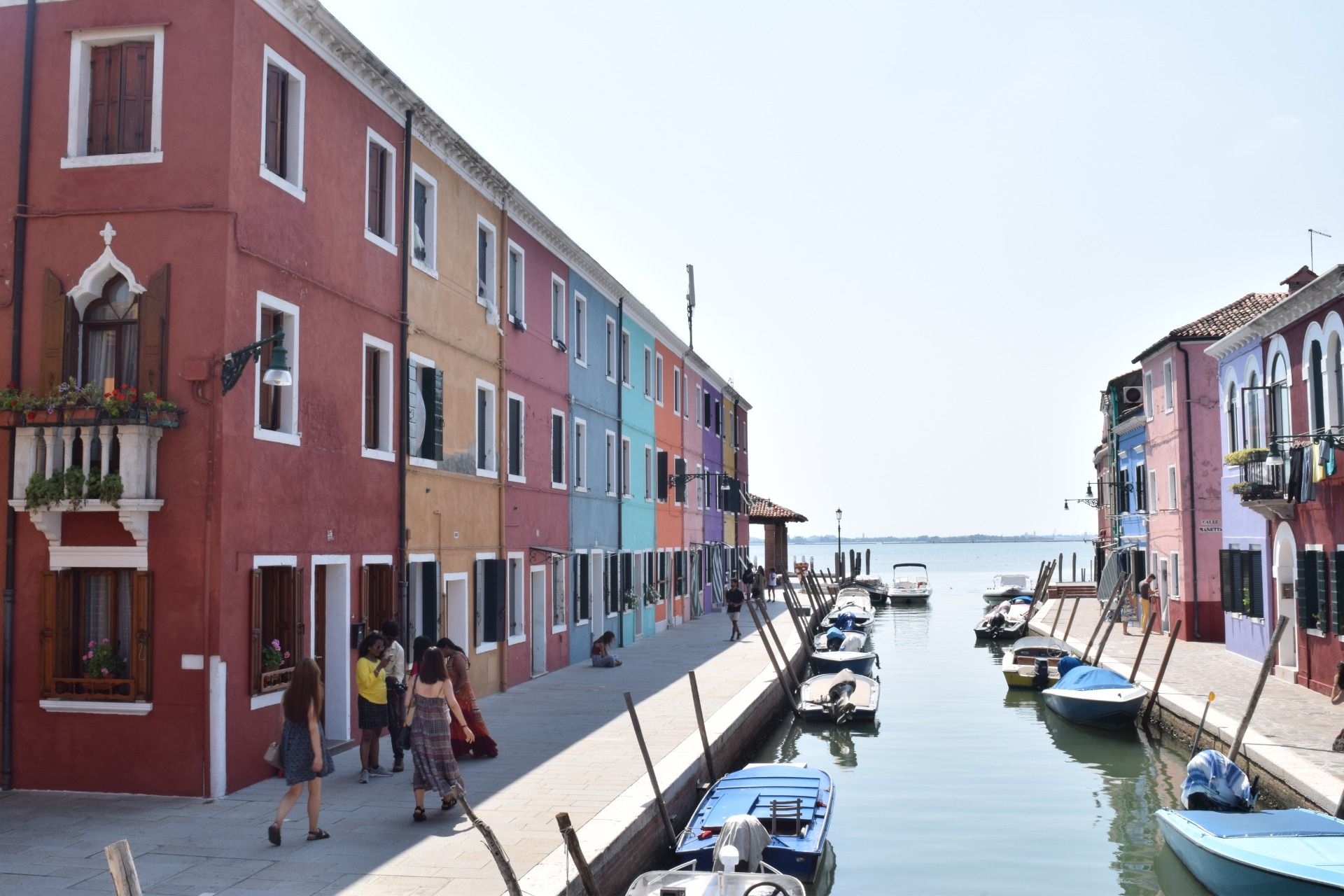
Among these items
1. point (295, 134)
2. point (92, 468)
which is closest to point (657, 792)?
point (92, 468)

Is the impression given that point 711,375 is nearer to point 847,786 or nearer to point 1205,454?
point 1205,454

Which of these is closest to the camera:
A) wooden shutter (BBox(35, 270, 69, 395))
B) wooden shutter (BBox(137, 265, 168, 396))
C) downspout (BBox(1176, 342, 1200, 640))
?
wooden shutter (BBox(137, 265, 168, 396))

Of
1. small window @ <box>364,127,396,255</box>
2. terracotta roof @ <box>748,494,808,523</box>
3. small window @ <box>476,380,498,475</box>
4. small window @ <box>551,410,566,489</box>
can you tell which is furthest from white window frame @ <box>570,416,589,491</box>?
terracotta roof @ <box>748,494,808,523</box>

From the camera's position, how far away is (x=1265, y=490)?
65.5 ft

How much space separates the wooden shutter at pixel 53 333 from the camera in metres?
11.6

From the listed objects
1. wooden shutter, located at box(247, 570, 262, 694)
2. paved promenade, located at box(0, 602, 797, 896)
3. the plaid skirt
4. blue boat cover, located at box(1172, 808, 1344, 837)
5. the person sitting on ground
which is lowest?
blue boat cover, located at box(1172, 808, 1344, 837)

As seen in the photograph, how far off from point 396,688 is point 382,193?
643 cm

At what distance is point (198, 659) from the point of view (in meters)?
11.2

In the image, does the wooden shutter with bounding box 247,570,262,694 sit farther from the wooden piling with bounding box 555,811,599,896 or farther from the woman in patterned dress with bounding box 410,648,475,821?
the wooden piling with bounding box 555,811,599,896

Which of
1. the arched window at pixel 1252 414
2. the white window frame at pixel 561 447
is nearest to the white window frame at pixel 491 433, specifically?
the white window frame at pixel 561 447

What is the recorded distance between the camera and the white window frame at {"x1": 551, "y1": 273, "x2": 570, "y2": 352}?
22516 millimetres

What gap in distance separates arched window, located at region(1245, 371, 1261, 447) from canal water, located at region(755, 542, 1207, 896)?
6.30 meters

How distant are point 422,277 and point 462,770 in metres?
6.76

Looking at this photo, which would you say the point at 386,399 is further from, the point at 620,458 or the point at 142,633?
the point at 620,458
